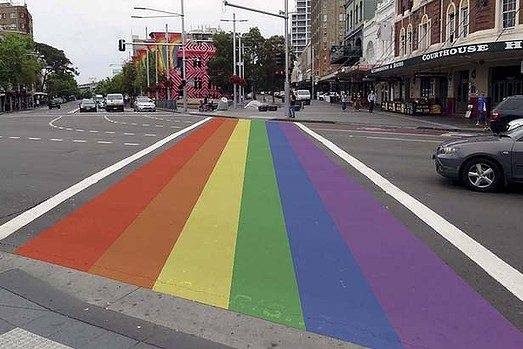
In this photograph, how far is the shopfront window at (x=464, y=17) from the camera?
33562 millimetres

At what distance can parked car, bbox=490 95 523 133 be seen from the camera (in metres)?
21.9

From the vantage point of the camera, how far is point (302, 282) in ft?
19.2

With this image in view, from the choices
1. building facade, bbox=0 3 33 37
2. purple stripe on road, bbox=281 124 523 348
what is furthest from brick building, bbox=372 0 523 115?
building facade, bbox=0 3 33 37

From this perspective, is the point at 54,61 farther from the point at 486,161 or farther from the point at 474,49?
the point at 486,161

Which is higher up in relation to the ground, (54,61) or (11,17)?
(11,17)

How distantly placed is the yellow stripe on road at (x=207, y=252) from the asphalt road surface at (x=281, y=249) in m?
0.02

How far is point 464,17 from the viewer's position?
3428 centimetres

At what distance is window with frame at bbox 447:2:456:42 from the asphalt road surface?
→ 81.2 ft

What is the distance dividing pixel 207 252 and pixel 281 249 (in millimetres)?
847

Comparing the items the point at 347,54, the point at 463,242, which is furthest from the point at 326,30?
the point at 463,242

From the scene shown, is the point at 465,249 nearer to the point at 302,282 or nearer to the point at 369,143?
the point at 302,282

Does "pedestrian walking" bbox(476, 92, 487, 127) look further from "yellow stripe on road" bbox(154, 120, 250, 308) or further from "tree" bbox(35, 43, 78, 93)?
"tree" bbox(35, 43, 78, 93)

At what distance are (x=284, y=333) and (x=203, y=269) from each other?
70.0 inches

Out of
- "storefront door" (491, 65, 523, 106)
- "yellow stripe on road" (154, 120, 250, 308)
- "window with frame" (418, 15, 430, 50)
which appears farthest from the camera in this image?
"window with frame" (418, 15, 430, 50)
